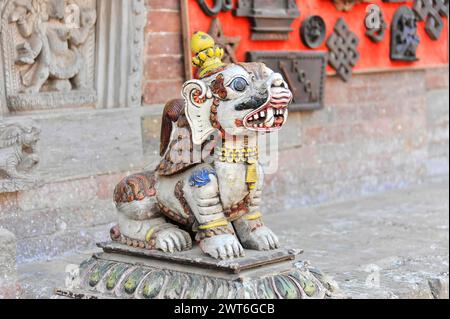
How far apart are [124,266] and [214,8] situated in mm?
2674

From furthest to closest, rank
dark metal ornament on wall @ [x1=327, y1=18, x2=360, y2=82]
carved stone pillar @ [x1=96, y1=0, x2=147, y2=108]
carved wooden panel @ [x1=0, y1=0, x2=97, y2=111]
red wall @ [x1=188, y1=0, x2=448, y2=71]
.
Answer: dark metal ornament on wall @ [x1=327, y1=18, x2=360, y2=82] → red wall @ [x1=188, y1=0, x2=448, y2=71] → carved stone pillar @ [x1=96, y1=0, x2=147, y2=108] → carved wooden panel @ [x1=0, y1=0, x2=97, y2=111]

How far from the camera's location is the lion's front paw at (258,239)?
3.53 metres

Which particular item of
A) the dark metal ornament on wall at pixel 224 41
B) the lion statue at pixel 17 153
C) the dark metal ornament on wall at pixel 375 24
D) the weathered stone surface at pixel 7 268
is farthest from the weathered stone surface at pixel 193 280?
the dark metal ornament on wall at pixel 375 24

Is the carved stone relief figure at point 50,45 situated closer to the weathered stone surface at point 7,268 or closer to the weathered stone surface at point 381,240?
the weathered stone surface at point 7,268

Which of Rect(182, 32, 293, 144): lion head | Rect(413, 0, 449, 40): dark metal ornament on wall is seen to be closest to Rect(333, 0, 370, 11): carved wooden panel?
Rect(413, 0, 449, 40): dark metal ornament on wall

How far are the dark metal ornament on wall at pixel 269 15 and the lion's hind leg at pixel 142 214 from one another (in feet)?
8.97

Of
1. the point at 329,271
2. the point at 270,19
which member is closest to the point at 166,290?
the point at 329,271

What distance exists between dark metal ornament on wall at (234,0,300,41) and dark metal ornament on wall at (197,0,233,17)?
4.2 inches

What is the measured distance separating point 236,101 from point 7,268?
150cm

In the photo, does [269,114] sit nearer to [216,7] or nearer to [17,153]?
[17,153]

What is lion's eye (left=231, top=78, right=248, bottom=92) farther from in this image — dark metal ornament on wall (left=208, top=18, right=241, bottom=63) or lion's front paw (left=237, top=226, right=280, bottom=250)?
dark metal ornament on wall (left=208, top=18, right=241, bottom=63)

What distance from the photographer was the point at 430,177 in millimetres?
8273

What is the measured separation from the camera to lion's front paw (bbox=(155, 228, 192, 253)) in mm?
3496

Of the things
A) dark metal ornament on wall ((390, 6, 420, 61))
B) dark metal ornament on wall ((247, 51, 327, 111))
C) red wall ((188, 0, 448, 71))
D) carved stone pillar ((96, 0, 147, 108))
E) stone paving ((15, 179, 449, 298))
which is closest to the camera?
stone paving ((15, 179, 449, 298))
